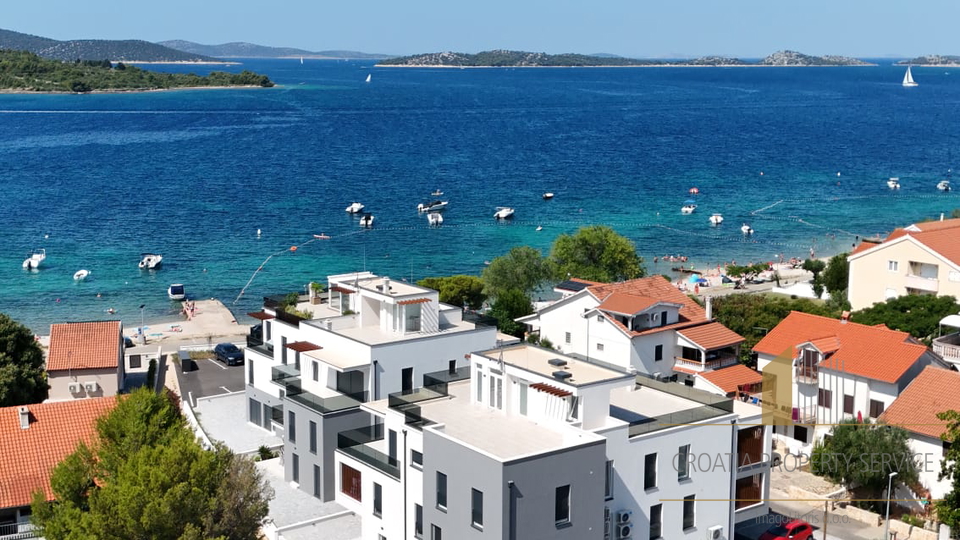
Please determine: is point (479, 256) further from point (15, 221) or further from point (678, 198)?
point (15, 221)

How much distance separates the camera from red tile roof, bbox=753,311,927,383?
33.5 m

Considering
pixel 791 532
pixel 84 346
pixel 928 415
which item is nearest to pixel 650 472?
pixel 791 532

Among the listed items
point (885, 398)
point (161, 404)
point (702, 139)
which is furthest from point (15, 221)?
point (702, 139)

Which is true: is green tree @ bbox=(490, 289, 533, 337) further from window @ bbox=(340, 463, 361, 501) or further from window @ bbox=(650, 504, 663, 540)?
window @ bbox=(650, 504, 663, 540)

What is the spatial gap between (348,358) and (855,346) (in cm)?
1625

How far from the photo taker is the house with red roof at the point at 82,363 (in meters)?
39.5

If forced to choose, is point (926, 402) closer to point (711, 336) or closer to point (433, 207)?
point (711, 336)

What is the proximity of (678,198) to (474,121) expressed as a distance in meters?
87.5

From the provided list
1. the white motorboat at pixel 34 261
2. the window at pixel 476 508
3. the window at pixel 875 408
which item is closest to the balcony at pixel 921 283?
the window at pixel 875 408

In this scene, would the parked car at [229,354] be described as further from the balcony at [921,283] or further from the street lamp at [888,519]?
the balcony at [921,283]

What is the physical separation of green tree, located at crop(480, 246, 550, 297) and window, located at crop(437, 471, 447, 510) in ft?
106

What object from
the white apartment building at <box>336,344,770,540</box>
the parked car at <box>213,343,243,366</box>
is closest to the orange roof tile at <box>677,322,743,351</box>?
the white apartment building at <box>336,344,770,540</box>

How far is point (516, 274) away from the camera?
55938mm

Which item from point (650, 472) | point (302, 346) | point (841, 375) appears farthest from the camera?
point (841, 375)
